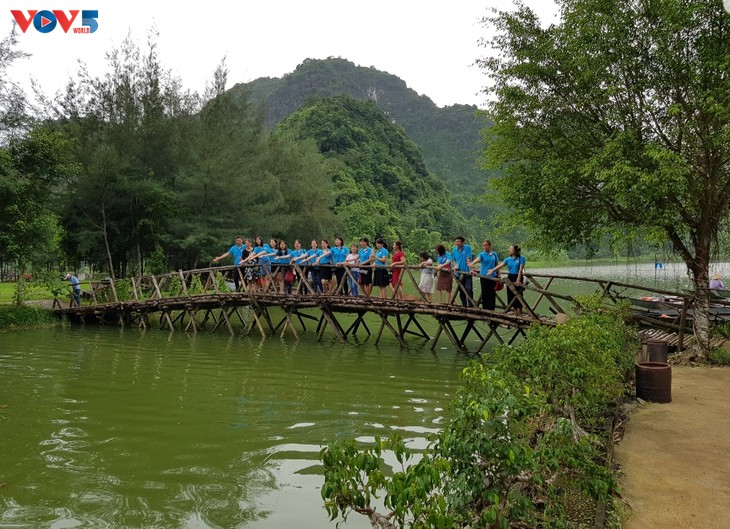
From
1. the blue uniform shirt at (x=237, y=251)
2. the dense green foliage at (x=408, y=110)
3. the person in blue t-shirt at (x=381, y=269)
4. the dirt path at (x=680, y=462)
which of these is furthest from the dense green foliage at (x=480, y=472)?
the dense green foliage at (x=408, y=110)

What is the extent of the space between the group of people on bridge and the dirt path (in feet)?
14.7

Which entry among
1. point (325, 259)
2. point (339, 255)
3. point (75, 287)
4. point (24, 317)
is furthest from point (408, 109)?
point (339, 255)

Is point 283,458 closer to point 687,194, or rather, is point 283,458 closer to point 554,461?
point 554,461

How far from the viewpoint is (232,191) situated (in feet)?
72.3

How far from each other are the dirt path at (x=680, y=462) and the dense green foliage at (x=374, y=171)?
1461 inches

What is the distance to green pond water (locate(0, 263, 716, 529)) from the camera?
4586 millimetres

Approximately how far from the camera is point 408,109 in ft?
374

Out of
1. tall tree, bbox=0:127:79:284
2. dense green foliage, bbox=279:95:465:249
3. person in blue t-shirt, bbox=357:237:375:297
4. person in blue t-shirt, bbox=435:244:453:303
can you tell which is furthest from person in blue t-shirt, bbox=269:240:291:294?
dense green foliage, bbox=279:95:465:249

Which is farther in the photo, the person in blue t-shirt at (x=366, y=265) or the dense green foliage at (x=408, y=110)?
the dense green foliage at (x=408, y=110)

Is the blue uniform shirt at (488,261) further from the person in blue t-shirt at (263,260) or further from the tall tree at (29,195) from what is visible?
the tall tree at (29,195)

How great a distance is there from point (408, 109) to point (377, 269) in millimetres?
106003

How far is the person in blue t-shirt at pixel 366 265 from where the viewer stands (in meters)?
13.1

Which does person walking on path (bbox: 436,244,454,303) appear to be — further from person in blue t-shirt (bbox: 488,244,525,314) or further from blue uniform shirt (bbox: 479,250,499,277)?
person in blue t-shirt (bbox: 488,244,525,314)

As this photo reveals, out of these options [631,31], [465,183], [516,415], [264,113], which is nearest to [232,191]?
[264,113]
